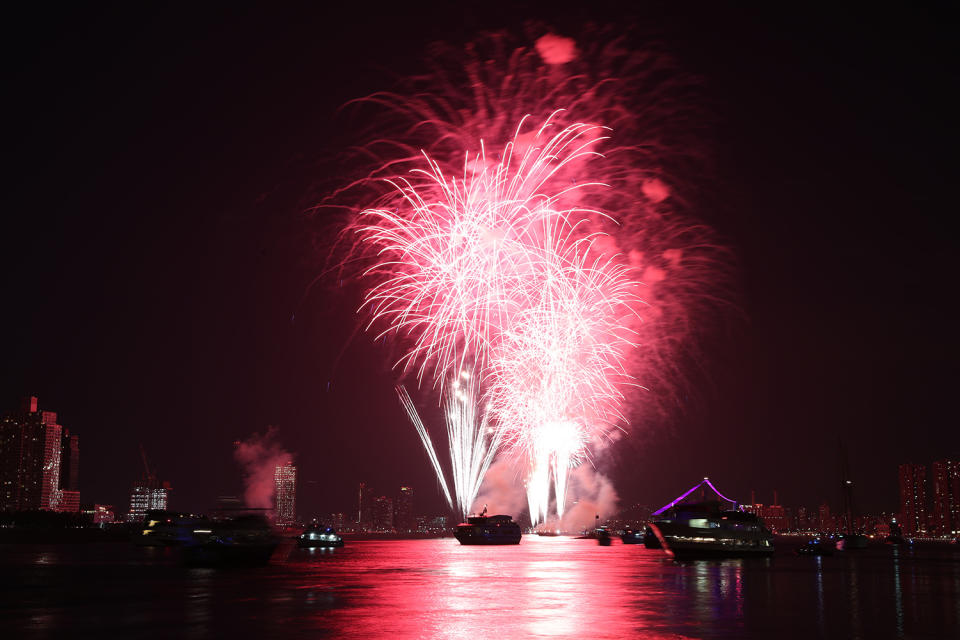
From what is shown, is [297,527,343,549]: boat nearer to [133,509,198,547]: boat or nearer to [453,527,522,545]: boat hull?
[133,509,198,547]: boat

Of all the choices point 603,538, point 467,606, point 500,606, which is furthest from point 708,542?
point 467,606

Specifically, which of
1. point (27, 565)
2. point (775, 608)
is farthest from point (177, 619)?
point (27, 565)

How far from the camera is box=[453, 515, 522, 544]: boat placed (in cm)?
8206

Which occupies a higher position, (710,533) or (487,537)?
(710,533)

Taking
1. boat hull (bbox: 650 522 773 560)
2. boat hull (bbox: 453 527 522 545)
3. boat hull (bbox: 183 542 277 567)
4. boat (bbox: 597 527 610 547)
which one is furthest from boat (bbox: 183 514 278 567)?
boat (bbox: 597 527 610 547)

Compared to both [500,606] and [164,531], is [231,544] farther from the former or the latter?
[164,531]

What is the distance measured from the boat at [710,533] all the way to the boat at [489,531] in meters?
27.7

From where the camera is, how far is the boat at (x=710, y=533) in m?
51.5

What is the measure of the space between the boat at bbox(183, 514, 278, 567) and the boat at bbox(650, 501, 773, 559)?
24.9m

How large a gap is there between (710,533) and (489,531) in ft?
108

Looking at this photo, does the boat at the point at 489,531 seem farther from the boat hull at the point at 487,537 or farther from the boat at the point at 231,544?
the boat at the point at 231,544

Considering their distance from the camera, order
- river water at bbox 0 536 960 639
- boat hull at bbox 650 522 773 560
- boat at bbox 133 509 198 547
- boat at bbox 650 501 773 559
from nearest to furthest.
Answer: river water at bbox 0 536 960 639, boat hull at bbox 650 522 773 560, boat at bbox 650 501 773 559, boat at bbox 133 509 198 547

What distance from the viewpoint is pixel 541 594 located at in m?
21.3

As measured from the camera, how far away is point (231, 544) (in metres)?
35.4
